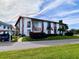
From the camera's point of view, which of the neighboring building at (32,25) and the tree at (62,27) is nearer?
the neighboring building at (32,25)

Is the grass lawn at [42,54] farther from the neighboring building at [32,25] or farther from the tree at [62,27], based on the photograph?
the tree at [62,27]

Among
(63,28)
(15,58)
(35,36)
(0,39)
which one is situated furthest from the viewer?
(63,28)

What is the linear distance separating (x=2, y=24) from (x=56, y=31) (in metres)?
15.5

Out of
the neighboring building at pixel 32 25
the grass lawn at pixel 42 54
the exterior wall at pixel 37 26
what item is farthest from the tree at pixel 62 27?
the grass lawn at pixel 42 54

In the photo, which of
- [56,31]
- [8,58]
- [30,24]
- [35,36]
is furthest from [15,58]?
[56,31]

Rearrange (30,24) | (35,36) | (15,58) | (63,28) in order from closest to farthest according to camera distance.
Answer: (15,58), (35,36), (30,24), (63,28)

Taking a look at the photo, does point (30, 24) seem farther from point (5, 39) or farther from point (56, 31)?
point (5, 39)

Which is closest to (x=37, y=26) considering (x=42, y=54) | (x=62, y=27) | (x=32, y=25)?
(x=32, y=25)

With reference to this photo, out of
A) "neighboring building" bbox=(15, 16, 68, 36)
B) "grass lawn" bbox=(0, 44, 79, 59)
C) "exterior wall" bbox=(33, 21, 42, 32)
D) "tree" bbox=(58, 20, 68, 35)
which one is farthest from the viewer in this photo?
"tree" bbox=(58, 20, 68, 35)

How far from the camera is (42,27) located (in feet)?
195

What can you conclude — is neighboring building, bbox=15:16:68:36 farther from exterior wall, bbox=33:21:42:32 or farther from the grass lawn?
the grass lawn

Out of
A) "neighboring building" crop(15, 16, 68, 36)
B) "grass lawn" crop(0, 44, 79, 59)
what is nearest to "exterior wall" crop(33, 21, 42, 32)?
"neighboring building" crop(15, 16, 68, 36)

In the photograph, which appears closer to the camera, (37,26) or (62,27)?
(37,26)

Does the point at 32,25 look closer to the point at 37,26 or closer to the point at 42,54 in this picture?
the point at 37,26
